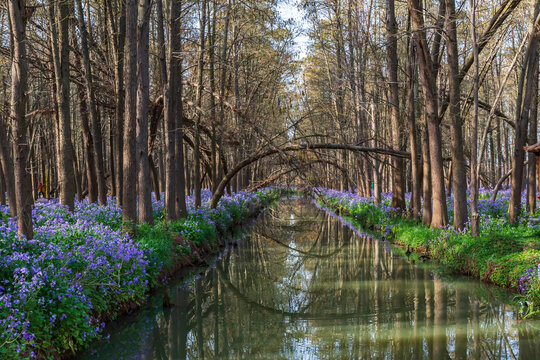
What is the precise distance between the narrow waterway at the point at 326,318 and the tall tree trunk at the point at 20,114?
7.22 feet

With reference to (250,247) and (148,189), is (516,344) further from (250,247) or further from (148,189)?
(250,247)

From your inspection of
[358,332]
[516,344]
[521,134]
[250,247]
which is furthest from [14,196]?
[521,134]

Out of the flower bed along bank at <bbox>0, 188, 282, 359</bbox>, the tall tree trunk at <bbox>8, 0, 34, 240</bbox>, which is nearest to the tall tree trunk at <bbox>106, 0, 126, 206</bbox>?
the flower bed along bank at <bbox>0, 188, 282, 359</bbox>

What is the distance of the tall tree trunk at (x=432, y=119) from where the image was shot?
13.6m

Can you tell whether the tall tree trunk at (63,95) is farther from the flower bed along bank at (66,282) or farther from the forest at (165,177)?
the flower bed along bank at (66,282)

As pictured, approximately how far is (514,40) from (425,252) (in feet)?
57.6

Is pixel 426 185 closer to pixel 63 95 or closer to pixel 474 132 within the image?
pixel 474 132

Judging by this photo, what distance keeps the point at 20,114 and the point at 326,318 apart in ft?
20.4

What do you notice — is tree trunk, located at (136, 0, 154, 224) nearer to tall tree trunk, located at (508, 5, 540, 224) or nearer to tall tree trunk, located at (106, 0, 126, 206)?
tall tree trunk, located at (106, 0, 126, 206)

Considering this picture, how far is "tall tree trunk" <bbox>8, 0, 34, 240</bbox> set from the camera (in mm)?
7094

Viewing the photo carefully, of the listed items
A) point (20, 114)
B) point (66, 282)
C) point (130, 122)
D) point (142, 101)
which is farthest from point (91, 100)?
point (66, 282)

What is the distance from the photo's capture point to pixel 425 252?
1330cm

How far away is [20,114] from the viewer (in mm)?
7836

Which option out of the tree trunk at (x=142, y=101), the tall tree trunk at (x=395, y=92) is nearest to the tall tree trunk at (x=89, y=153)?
the tree trunk at (x=142, y=101)
